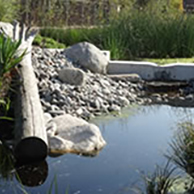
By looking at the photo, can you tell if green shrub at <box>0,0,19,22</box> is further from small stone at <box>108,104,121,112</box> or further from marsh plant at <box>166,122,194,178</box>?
marsh plant at <box>166,122,194,178</box>

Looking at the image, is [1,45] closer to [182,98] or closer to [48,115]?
[48,115]

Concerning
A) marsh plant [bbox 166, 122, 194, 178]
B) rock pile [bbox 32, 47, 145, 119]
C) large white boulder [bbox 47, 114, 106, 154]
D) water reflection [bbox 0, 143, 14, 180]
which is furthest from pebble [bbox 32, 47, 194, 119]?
marsh plant [bbox 166, 122, 194, 178]

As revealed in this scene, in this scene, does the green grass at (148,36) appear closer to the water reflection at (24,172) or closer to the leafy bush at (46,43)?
the leafy bush at (46,43)

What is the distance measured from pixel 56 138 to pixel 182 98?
4.05m

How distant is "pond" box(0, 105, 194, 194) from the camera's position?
5.23 metres

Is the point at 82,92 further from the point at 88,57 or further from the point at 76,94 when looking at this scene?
the point at 88,57

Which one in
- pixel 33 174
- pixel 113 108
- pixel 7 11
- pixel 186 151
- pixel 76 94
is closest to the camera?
pixel 186 151

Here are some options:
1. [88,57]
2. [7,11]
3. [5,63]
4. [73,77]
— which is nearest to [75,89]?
[73,77]

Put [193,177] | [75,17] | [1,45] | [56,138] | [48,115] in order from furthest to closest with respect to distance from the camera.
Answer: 1. [75,17]
2. [48,115]
3. [1,45]
4. [56,138]
5. [193,177]

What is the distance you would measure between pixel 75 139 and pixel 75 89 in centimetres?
271

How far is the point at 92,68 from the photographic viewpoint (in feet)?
34.9

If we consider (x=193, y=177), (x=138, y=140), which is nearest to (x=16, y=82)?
(x=138, y=140)

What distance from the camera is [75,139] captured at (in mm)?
6496

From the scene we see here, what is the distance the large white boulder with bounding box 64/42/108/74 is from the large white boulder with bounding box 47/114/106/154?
3.82 metres
